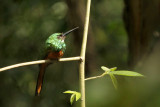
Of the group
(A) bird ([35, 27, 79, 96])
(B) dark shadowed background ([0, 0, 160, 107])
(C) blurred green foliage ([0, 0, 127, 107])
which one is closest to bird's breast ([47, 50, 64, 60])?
(A) bird ([35, 27, 79, 96])

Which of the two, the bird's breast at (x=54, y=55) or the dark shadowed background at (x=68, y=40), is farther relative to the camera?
the dark shadowed background at (x=68, y=40)

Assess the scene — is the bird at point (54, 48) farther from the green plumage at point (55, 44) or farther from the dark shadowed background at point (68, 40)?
the dark shadowed background at point (68, 40)

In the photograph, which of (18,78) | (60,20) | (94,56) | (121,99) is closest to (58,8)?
(60,20)

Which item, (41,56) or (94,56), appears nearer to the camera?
(41,56)

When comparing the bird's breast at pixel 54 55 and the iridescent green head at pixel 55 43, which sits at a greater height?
the iridescent green head at pixel 55 43

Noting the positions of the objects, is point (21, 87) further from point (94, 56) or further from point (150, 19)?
point (150, 19)

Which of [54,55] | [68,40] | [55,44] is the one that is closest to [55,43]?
[55,44]

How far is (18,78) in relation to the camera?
325 centimetres

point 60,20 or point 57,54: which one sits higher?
point 60,20

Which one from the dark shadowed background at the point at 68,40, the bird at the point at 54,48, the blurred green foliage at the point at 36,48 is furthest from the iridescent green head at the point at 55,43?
the blurred green foliage at the point at 36,48

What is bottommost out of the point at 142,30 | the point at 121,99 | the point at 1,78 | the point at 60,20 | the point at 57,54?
the point at 121,99

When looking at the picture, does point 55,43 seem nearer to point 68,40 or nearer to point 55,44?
point 55,44

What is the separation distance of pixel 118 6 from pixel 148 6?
145 cm

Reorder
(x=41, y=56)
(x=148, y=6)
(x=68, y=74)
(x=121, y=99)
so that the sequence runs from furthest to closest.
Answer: (x=68, y=74) → (x=148, y=6) → (x=41, y=56) → (x=121, y=99)
